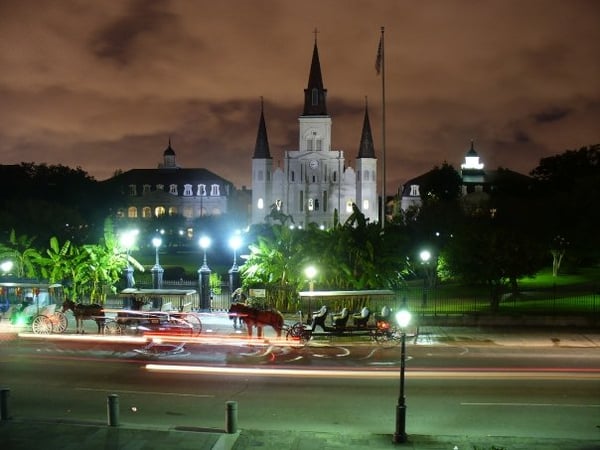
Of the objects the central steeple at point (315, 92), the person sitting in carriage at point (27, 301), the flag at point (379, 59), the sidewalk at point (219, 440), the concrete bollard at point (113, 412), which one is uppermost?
the central steeple at point (315, 92)

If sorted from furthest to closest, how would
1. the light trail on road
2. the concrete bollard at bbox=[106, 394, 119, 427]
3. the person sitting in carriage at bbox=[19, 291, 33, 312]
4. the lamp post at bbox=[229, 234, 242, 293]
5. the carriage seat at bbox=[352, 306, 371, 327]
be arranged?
the lamp post at bbox=[229, 234, 242, 293], the person sitting in carriage at bbox=[19, 291, 33, 312], the carriage seat at bbox=[352, 306, 371, 327], the light trail on road, the concrete bollard at bbox=[106, 394, 119, 427]

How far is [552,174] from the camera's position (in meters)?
74.1

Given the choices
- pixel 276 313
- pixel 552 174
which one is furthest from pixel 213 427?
pixel 552 174

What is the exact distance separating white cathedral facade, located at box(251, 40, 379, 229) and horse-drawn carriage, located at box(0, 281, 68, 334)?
73.3 meters

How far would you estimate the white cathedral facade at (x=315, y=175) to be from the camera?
102m

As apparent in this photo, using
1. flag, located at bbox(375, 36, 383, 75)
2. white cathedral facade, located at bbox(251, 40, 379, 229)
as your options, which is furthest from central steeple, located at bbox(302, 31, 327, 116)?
flag, located at bbox(375, 36, 383, 75)

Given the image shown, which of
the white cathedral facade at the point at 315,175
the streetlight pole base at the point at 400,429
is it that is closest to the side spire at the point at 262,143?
the white cathedral facade at the point at 315,175

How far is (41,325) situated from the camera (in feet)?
77.6

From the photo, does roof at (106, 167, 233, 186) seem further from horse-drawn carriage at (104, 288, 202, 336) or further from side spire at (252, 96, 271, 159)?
horse-drawn carriage at (104, 288, 202, 336)

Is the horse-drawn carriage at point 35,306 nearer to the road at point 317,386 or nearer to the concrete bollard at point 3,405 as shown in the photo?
the road at point 317,386

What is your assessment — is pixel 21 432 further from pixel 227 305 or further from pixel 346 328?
pixel 227 305

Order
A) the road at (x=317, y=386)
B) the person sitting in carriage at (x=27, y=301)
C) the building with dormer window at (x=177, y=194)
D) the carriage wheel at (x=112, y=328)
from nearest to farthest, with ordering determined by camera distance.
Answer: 1. the road at (x=317, y=386)
2. the carriage wheel at (x=112, y=328)
3. the person sitting in carriage at (x=27, y=301)
4. the building with dormer window at (x=177, y=194)

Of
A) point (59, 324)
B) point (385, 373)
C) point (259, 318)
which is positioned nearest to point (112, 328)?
point (59, 324)

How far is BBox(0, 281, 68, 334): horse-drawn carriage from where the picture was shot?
2366cm
